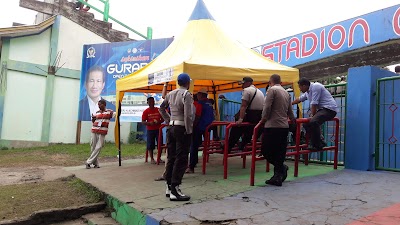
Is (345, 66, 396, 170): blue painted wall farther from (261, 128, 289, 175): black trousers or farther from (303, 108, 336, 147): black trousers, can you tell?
(261, 128, 289, 175): black trousers

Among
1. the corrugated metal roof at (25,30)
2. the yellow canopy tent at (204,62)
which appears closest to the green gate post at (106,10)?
the corrugated metal roof at (25,30)

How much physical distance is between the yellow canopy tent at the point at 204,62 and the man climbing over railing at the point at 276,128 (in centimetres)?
122

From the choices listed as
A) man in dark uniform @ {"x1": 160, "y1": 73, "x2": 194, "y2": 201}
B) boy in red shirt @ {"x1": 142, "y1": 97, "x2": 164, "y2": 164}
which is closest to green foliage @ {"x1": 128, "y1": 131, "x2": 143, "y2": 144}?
boy in red shirt @ {"x1": 142, "y1": 97, "x2": 164, "y2": 164}

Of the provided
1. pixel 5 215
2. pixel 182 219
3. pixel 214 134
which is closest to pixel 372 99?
pixel 214 134

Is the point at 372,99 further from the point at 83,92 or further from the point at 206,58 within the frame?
the point at 83,92

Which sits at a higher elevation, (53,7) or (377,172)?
(53,7)

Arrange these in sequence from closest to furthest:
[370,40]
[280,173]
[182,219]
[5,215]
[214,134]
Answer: [182,219] → [5,215] → [280,173] → [214,134] → [370,40]

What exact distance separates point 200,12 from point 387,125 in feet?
14.2

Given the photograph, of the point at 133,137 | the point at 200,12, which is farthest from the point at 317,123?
the point at 133,137

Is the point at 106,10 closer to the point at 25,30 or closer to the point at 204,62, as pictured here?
the point at 25,30

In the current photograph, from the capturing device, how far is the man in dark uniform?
4.10m

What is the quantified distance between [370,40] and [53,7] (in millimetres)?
12236

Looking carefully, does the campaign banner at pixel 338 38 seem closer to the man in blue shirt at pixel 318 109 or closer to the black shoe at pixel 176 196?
the man in blue shirt at pixel 318 109

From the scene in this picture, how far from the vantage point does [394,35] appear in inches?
321
